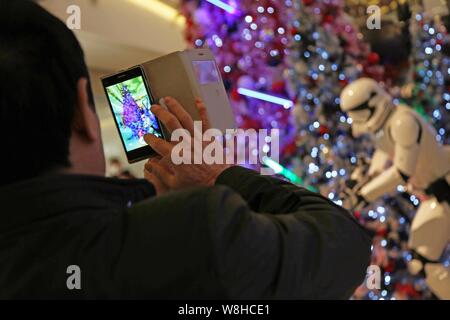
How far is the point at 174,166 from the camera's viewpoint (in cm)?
89

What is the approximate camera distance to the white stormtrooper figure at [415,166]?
8.45ft

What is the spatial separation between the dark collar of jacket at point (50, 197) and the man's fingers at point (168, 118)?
220 mm

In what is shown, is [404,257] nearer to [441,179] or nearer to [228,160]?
[441,179]

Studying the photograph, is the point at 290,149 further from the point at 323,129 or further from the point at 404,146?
the point at 404,146

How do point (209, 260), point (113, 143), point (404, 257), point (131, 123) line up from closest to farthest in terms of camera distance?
point (209, 260) < point (131, 123) < point (404, 257) < point (113, 143)

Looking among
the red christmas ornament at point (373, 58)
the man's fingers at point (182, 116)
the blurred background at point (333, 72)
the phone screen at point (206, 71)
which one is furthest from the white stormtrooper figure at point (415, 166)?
the man's fingers at point (182, 116)

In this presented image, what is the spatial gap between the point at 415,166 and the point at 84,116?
2.12m

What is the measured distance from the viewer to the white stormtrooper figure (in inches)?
101

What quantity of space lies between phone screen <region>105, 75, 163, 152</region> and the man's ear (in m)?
0.29

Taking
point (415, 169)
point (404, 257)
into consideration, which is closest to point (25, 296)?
point (415, 169)

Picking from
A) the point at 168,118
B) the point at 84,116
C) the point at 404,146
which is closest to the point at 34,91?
the point at 84,116

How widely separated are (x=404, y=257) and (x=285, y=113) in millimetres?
1008

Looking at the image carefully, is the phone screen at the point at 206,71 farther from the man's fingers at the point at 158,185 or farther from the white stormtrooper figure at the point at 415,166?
the white stormtrooper figure at the point at 415,166
